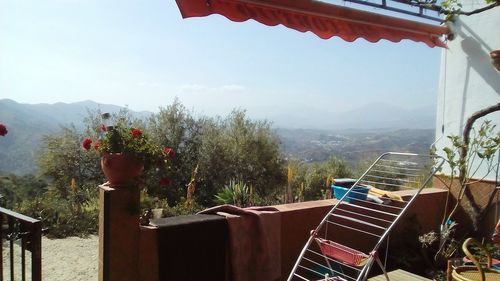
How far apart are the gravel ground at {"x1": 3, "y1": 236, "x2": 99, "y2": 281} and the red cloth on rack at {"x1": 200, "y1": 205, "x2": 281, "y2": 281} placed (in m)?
3.12

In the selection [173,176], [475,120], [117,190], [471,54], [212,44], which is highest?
[212,44]

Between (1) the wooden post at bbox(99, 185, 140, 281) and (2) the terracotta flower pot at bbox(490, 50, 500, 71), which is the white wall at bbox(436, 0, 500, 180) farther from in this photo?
(1) the wooden post at bbox(99, 185, 140, 281)

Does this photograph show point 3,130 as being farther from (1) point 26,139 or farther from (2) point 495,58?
(1) point 26,139

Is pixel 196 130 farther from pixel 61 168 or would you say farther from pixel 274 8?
pixel 274 8

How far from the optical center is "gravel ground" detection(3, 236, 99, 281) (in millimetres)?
6168

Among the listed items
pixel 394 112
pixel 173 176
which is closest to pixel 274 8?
pixel 173 176

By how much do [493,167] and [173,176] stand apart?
1106cm

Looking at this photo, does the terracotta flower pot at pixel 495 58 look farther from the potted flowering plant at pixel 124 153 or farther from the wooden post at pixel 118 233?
the wooden post at pixel 118 233

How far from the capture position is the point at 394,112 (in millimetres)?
71562

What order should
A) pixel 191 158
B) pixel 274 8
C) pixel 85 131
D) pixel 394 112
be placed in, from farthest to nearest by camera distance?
→ pixel 394 112 → pixel 85 131 → pixel 191 158 → pixel 274 8

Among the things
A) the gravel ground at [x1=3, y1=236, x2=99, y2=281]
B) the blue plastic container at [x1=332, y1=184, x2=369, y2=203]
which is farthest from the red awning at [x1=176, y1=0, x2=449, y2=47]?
the gravel ground at [x1=3, y1=236, x2=99, y2=281]

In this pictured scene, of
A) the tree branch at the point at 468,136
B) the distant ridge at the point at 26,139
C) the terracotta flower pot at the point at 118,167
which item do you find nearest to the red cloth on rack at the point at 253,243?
the terracotta flower pot at the point at 118,167

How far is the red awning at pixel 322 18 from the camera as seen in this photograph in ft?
14.8

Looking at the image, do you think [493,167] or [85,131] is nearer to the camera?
[493,167]
